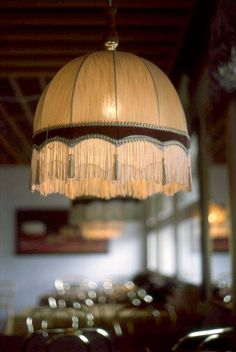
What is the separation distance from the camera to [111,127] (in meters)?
1.92

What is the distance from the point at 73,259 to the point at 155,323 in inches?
196

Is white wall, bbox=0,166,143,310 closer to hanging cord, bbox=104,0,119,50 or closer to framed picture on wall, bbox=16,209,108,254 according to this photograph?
framed picture on wall, bbox=16,209,108,254

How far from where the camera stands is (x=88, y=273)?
11078mm

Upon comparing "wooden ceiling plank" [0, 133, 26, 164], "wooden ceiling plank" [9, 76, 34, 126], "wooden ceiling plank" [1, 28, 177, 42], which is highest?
"wooden ceiling plank" [9, 76, 34, 126]

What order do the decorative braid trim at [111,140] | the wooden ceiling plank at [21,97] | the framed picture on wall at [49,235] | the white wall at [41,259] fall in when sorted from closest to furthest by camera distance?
the decorative braid trim at [111,140]
the wooden ceiling plank at [21,97]
the white wall at [41,259]
the framed picture on wall at [49,235]

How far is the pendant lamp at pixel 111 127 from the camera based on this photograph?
1.93m

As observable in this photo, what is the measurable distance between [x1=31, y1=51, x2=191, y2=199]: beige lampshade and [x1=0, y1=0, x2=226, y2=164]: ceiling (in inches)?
42.8

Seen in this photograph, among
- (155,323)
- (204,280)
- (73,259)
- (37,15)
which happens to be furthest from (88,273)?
(37,15)

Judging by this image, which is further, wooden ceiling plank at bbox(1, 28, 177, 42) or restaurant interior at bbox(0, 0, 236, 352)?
wooden ceiling plank at bbox(1, 28, 177, 42)

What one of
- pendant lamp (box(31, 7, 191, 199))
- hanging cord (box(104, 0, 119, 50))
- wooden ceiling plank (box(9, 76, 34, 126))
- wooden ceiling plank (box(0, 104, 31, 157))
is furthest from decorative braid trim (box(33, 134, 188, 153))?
wooden ceiling plank (box(0, 104, 31, 157))

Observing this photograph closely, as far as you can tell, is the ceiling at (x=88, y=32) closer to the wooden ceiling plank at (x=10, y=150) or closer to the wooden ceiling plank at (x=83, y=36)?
the wooden ceiling plank at (x=83, y=36)

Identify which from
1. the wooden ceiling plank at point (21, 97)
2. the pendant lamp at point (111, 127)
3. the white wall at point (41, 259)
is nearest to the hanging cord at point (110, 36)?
the pendant lamp at point (111, 127)

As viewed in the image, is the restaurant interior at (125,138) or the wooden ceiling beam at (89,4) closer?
the restaurant interior at (125,138)

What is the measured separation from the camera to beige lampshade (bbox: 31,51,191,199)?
1933 mm
